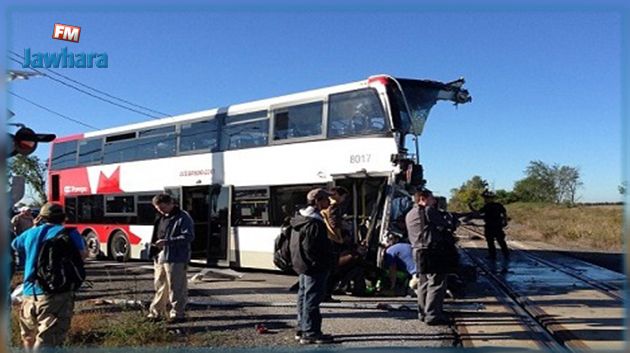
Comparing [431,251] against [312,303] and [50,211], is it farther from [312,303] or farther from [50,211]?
[50,211]

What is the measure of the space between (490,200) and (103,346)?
10471 mm

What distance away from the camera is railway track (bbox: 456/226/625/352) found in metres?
6.69

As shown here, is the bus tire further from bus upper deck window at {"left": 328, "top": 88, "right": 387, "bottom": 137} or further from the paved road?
bus upper deck window at {"left": 328, "top": 88, "right": 387, "bottom": 137}

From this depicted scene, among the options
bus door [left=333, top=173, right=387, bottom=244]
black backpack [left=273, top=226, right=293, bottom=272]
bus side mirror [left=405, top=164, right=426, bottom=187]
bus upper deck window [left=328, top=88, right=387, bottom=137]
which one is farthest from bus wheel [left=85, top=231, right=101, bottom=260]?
black backpack [left=273, top=226, right=293, bottom=272]

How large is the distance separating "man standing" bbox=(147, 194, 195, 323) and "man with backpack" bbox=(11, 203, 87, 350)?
199 centimetres

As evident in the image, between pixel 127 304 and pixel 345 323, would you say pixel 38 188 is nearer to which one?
pixel 127 304

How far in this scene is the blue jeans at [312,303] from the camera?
20.8ft

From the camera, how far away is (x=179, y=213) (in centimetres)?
741

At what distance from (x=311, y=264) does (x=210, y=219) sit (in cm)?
794

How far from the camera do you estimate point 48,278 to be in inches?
202

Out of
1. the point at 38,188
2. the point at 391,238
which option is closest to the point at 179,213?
the point at 391,238

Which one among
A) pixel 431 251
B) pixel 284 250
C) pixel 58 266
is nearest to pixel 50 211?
pixel 58 266

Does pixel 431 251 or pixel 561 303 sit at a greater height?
pixel 431 251

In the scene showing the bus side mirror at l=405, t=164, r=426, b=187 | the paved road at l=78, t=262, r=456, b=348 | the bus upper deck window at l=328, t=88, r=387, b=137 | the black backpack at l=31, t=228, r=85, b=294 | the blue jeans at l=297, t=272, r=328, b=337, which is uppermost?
the bus upper deck window at l=328, t=88, r=387, b=137
